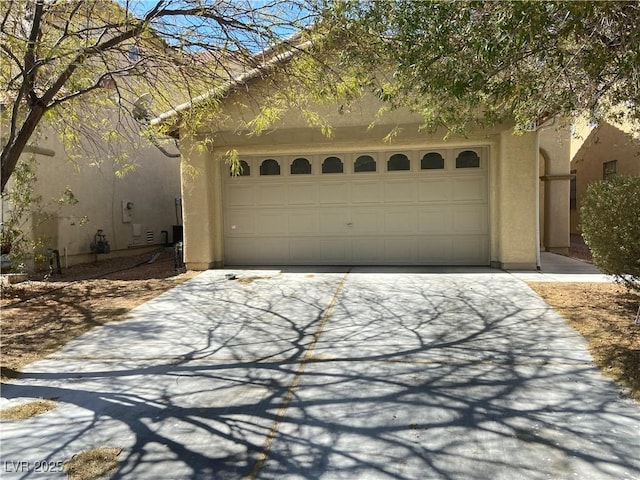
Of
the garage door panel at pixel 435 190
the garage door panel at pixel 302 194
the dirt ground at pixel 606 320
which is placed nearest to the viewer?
the dirt ground at pixel 606 320

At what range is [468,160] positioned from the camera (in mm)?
9898

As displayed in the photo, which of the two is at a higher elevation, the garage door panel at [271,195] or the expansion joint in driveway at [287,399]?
the garage door panel at [271,195]

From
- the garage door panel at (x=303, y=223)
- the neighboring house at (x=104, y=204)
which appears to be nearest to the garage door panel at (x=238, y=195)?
the garage door panel at (x=303, y=223)

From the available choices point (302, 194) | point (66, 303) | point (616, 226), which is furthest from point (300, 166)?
point (616, 226)

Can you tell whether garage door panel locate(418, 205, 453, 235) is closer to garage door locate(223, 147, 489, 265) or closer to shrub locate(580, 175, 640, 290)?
garage door locate(223, 147, 489, 265)

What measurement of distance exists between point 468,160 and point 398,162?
1488 millimetres

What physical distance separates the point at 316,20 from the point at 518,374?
4276mm

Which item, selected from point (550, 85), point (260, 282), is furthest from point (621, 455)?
point (260, 282)

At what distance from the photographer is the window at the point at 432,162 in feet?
32.8

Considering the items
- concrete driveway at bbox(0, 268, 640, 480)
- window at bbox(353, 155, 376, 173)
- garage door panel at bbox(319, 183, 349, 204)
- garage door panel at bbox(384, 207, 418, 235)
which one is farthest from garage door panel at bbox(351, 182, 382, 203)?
concrete driveway at bbox(0, 268, 640, 480)

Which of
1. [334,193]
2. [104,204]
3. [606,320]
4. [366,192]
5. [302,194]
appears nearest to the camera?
[606,320]

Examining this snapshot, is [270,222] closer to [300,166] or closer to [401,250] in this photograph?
[300,166]

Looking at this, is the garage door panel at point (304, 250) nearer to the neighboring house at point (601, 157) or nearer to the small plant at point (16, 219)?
the small plant at point (16, 219)

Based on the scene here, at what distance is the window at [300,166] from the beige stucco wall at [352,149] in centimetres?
29
